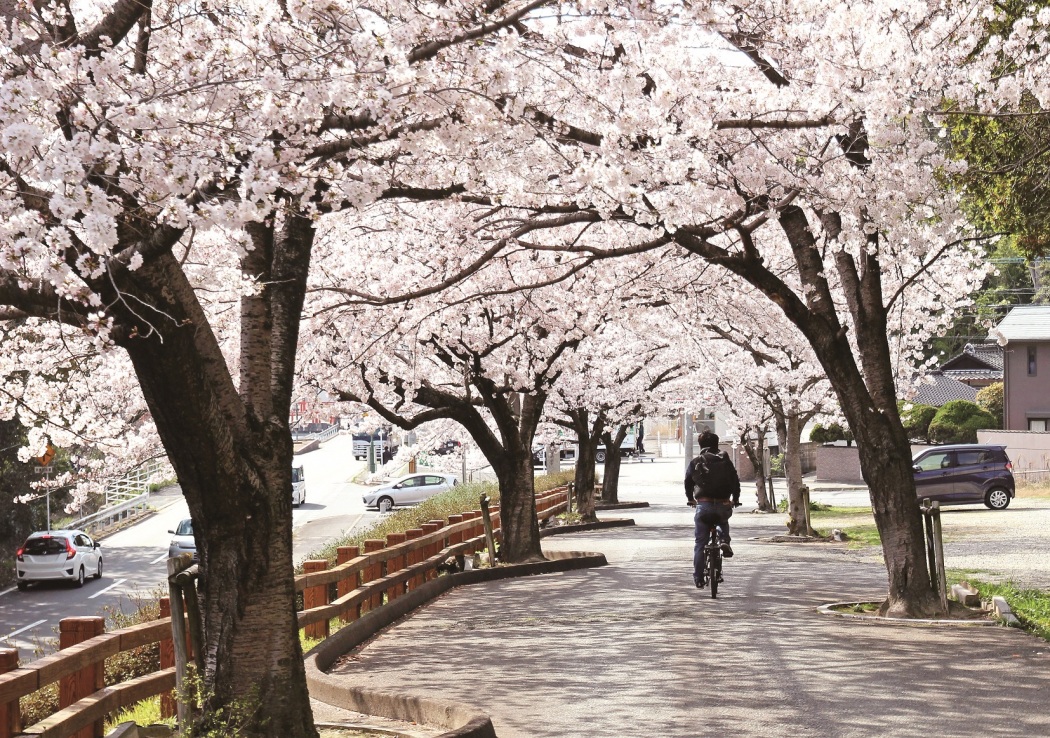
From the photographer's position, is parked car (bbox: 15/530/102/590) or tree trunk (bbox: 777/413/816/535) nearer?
Answer: tree trunk (bbox: 777/413/816/535)

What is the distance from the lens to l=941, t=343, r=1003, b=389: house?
248 feet

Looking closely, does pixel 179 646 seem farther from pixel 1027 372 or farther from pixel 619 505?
pixel 1027 372

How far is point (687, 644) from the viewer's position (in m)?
11.5

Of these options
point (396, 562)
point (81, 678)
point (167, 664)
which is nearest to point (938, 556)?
point (396, 562)

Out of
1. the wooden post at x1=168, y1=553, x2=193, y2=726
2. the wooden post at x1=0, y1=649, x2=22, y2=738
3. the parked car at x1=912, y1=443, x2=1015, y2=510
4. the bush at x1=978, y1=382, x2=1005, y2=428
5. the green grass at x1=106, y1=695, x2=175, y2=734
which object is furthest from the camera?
the bush at x1=978, y1=382, x2=1005, y2=428

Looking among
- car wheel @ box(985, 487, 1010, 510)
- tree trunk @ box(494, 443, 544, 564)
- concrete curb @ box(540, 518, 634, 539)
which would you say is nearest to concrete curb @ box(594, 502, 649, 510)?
concrete curb @ box(540, 518, 634, 539)

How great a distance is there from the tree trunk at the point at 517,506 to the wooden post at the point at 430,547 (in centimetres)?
234

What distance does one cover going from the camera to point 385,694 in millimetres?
8688

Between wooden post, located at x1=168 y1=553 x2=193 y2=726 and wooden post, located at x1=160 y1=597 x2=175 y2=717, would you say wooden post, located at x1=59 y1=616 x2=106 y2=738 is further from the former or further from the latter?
wooden post, located at x1=160 y1=597 x2=175 y2=717

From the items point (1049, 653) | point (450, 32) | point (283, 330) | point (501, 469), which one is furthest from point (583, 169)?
point (501, 469)

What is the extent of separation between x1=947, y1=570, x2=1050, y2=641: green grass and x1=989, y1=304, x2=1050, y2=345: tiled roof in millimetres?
38267

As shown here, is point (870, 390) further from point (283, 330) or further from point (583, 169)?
point (283, 330)

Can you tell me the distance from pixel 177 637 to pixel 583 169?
4618mm

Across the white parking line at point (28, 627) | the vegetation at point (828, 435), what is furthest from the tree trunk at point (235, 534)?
the vegetation at point (828, 435)
